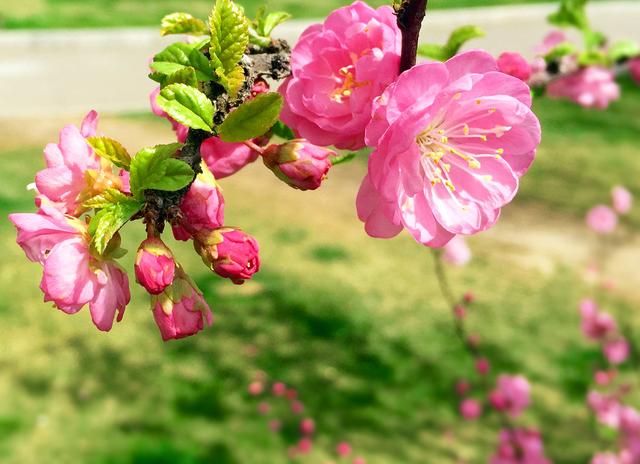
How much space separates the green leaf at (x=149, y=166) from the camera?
0.70m

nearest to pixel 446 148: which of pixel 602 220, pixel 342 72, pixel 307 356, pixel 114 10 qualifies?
pixel 342 72

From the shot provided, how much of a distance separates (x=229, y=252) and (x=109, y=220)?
0.37ft

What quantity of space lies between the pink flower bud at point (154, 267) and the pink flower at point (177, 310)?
0.03 metres

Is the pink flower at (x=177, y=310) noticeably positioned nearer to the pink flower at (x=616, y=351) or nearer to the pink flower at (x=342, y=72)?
the pink flower at (x=342, y=72)

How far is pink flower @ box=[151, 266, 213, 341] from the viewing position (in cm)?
77

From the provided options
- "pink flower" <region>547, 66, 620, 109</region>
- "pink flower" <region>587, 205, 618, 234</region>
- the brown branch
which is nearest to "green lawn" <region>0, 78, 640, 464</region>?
"pink flower" <region>587, 205, 618, 234</region>

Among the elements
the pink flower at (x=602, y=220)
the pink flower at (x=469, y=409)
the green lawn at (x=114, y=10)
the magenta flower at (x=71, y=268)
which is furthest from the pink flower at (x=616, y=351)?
the green lawn at (x=114, y=10)

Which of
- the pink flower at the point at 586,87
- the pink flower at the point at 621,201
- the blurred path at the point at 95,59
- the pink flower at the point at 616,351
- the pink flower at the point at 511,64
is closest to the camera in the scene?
the pink flower at the point at 511,64

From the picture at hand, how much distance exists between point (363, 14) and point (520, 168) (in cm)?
23

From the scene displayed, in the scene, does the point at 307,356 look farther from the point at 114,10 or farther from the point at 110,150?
the point at 114,10

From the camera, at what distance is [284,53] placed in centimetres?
86

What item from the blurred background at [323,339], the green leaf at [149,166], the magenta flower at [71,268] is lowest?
the blurred background at [323,339]

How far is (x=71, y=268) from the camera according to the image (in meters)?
0.73

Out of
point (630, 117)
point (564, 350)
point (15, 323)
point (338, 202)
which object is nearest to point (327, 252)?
point (338, 202)
